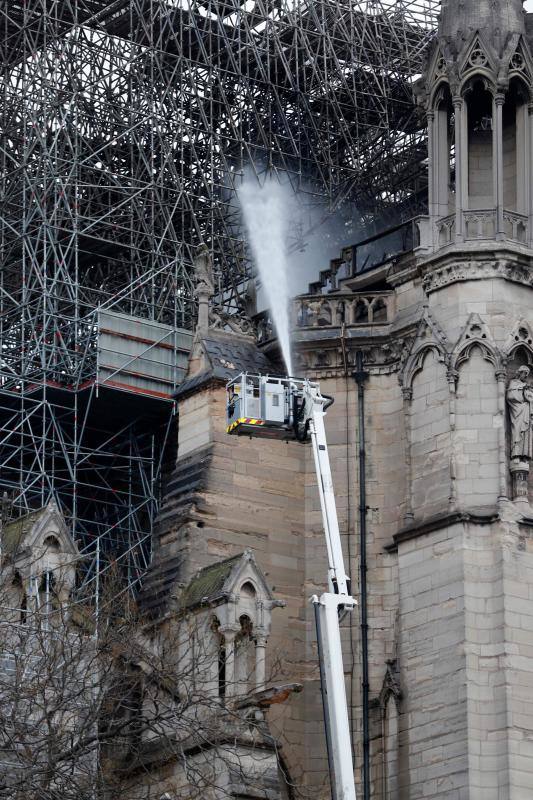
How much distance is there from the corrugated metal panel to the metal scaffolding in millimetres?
113

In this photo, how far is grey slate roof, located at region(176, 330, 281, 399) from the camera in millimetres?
47781

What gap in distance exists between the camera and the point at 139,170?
56281 mm

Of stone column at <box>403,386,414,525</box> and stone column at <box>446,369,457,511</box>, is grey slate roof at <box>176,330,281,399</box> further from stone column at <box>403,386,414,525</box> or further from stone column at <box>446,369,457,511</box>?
stone column at <box>446,369,457,511</box>

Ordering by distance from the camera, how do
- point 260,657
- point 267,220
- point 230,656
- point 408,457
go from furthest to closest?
point 267,220 < point 408,457 < point 260,657 < point 230,656

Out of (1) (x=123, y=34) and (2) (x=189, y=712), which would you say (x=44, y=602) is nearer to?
(2) (x=189, y=712)

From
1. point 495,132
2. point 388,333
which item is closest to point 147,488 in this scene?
point 388,333

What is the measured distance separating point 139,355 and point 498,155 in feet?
32.7

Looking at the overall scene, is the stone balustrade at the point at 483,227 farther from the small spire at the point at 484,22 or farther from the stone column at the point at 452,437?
the small spire at the point at 484,22

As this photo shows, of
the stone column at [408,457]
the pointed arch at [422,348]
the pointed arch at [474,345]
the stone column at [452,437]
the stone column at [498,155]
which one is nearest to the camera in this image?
the stone column at [452,437]

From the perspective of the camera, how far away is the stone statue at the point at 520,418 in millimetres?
44531

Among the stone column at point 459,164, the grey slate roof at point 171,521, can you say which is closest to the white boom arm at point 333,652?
the grey slate roof at point 171,521

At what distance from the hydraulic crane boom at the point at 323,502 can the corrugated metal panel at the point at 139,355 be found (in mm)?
11998

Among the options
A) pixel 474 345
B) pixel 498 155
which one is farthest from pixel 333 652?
pixel 498 155

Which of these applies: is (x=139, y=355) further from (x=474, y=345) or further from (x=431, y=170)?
(x=474, y=345)
